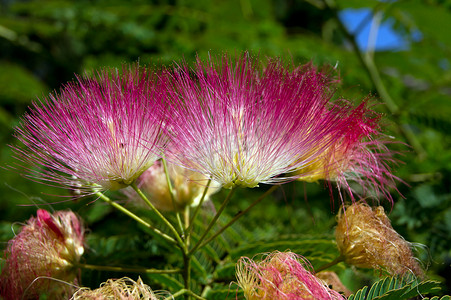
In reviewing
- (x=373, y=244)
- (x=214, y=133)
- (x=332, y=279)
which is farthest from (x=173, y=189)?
(x=373, y=244)

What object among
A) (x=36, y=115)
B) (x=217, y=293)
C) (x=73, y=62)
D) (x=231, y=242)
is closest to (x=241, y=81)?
(x=36, y=115)

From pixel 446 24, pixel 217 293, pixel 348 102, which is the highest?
pixel 446 24

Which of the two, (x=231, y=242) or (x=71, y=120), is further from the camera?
(x=231, y=242)

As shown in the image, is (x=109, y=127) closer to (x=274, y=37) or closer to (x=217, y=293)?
(x=217, y=293)

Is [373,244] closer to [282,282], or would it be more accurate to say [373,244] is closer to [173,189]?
[282,282]

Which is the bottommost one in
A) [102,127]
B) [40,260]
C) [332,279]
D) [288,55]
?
[332,279]

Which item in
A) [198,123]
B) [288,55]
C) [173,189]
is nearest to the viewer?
[198,123]
